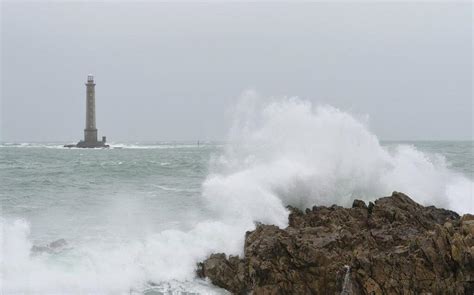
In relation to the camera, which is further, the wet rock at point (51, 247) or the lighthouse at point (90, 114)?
the lighthouse at point (90, 114)

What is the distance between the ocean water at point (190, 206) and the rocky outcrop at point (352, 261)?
1.97ft

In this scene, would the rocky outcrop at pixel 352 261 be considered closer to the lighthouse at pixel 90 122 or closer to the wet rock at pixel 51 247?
the wet rock at pixel 51 247

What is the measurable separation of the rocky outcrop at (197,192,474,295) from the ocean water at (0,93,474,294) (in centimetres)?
60

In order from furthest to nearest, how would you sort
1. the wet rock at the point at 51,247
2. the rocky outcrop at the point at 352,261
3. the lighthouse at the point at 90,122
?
the lighthouse at the point at 90,122
the wet rock at the point at 51,247
the rocky outcrop at the point at 352,261

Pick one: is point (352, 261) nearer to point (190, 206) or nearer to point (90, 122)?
point (190, 206)

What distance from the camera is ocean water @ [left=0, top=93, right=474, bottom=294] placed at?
401 inches

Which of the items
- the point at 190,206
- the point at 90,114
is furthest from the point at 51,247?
the point at 90,114

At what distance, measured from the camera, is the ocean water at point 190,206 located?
10.2 metres

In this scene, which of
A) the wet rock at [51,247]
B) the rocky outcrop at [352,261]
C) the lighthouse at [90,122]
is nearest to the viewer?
the rocky outcrop at [352,261]

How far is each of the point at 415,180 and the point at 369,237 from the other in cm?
615

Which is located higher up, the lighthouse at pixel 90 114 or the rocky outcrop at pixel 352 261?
the lighthouse at pixel 90 114

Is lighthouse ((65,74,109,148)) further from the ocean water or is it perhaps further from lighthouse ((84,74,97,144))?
the ocean water

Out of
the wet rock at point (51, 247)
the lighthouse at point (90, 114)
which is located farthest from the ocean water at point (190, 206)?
the lighthouse at point (90, 114)

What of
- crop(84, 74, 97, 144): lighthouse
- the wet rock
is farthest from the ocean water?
crop(84, 74, 97, 144): lighthouse
